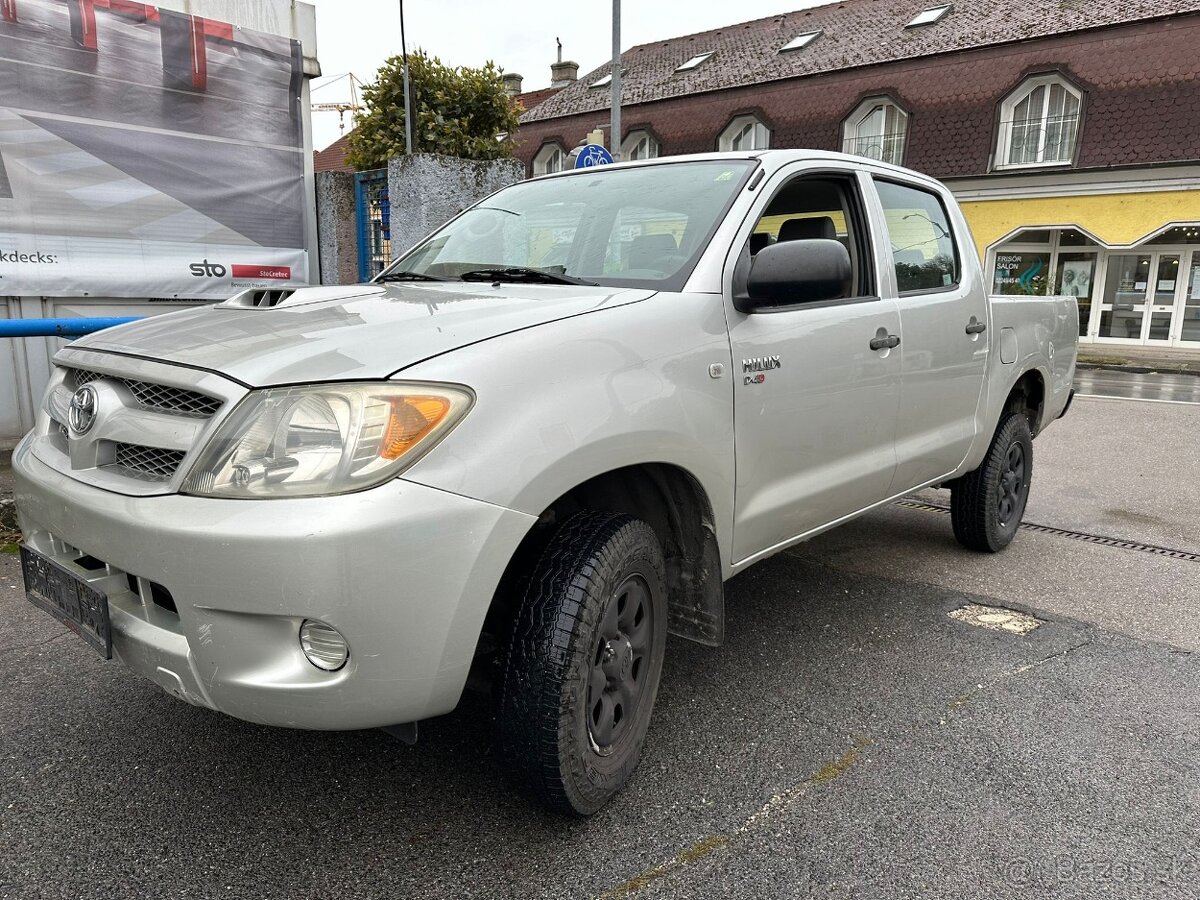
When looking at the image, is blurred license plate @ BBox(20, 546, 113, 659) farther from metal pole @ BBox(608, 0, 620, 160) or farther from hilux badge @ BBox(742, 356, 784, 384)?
metal pole @ BBox(608, 0, 620, 160)

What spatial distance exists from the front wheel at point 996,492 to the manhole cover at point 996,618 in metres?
0.72

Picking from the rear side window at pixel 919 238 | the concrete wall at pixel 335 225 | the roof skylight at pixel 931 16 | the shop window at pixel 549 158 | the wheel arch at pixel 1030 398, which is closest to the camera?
the rear side window at pixel 919 238

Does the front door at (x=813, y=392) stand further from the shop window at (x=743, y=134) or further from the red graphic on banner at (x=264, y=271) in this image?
the shop window at (x=743, y=134)

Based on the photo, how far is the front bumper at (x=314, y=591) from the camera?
182cm

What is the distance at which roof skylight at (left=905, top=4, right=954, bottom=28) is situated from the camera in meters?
22.2

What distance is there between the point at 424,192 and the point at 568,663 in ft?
19.8

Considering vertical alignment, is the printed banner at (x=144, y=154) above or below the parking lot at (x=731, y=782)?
above

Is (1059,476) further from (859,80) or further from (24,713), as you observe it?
(859,80)

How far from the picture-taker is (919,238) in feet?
13.0

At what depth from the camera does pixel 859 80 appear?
22.0 metres

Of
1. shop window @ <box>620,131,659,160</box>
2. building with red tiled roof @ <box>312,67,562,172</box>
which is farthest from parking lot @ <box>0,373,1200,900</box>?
building with red tiled roof @ <box>312,67,562,172</box>

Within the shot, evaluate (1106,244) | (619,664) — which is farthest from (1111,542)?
(1106,244)

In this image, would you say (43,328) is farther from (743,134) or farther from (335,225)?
(743,134)

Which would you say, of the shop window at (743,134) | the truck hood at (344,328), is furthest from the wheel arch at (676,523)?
the shop window at (743,134)
